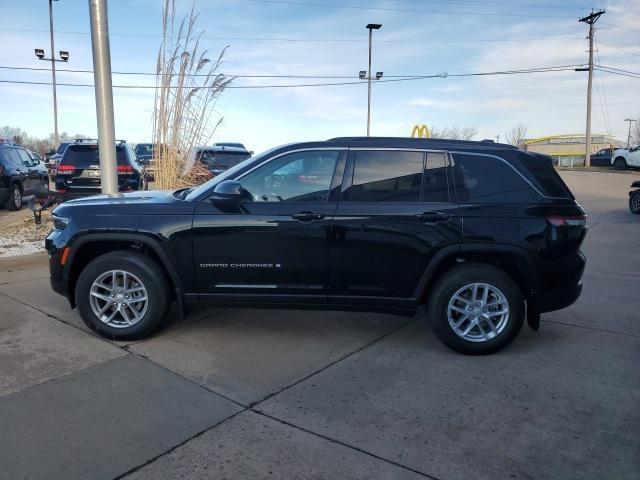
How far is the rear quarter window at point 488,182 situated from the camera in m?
4.09

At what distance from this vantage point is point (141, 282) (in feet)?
14.1

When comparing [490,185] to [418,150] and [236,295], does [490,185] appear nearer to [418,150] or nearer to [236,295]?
[418,150]

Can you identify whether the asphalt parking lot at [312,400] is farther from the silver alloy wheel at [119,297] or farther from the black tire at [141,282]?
the silver alloy wheel at [119,297]

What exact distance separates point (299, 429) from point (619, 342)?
311cm

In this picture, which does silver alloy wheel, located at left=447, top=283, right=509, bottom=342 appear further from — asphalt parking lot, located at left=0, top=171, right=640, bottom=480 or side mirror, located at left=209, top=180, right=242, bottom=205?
side mirror, located at left=209, top=180, right=242, bottom=205

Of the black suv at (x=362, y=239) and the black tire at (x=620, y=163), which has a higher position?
the black tire at (x=620, y=163)

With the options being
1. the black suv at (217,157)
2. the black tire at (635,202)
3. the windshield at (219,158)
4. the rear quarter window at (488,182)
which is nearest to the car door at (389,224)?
the rear quarter window at (488,182)

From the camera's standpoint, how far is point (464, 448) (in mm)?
2895

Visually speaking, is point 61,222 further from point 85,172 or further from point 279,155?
point 85,172

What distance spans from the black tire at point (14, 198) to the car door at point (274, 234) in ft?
33.2

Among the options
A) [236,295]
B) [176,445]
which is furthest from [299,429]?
[236,295]

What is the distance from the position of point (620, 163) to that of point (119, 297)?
35.1 metres

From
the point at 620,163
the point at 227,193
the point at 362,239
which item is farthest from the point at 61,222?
the point at 620,163

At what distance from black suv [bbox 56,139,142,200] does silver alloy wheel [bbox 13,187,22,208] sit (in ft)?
6.12
